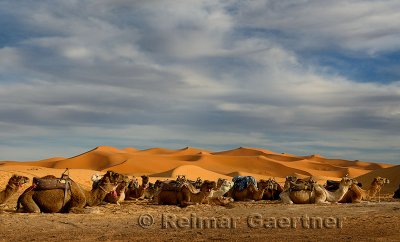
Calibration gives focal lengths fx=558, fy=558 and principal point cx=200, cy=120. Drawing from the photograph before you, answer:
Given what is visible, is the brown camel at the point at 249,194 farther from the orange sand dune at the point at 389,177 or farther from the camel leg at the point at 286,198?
the orange sand dune at the point at 389,177

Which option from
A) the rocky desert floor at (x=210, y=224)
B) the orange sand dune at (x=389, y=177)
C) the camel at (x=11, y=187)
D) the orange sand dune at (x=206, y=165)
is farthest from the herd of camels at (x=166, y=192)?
the orange sand dune at (x=206, y=165)

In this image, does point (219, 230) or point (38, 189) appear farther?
point (38, 189)

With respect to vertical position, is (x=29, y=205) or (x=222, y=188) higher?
(x=222, y=188)

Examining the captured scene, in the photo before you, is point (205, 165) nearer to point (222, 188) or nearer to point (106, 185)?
point (222, 188)

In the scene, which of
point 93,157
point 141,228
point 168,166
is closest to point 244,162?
point 168,166

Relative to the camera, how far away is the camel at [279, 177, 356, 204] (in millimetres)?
19047

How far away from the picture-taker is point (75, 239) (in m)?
10.9

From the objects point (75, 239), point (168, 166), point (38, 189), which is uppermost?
point (168, 166)

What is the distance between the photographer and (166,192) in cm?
1906

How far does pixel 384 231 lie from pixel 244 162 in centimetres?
8028

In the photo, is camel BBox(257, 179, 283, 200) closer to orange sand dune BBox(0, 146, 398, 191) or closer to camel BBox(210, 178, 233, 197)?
camel BBox(210, 178, 233, 197)

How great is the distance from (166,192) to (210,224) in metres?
6.08

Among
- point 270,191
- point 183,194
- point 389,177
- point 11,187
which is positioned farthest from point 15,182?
point 389,177

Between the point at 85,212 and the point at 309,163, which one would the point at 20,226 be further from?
the point at 309,163
